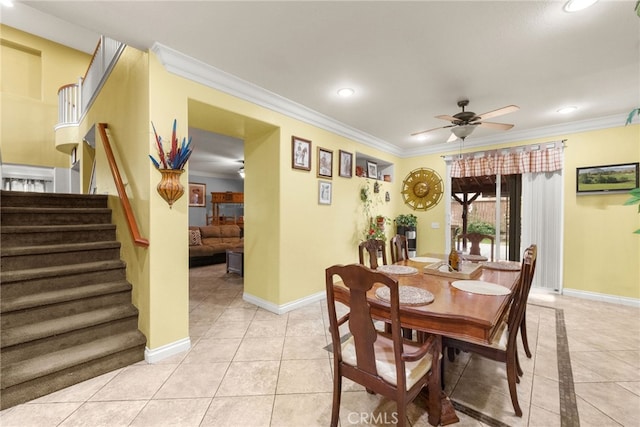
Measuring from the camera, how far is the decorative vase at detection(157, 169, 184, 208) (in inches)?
83.3

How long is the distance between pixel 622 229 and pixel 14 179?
10.7 m

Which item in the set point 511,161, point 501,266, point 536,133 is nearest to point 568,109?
point 536,133

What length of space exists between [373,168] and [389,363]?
384cm

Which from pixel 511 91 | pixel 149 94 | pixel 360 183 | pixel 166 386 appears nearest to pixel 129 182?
pixel 149 94

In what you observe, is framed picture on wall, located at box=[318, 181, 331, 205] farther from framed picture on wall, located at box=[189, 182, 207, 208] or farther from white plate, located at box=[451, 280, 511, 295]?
framed picture on wall, located at box=[189, 182, 207, 208]

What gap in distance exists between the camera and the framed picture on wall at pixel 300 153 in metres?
3.22

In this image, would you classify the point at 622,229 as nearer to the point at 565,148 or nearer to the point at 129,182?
the point at 565,148

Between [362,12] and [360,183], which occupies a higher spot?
[362,12]

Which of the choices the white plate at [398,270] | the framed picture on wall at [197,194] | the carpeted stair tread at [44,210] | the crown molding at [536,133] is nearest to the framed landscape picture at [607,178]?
the crown molding at [536,133]

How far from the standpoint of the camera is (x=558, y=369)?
80.7 inches

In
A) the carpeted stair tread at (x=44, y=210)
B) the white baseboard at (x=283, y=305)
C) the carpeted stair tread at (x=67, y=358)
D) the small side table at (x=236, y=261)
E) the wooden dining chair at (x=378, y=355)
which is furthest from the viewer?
the small side table at (x=236, y=261)

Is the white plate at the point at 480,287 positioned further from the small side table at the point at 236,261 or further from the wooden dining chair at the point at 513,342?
the small side table at the point at 236,261

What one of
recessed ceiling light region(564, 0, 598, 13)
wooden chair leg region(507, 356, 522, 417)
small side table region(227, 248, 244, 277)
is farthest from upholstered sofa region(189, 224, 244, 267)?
recessed ceiling light region(564, 0, 598, 13)

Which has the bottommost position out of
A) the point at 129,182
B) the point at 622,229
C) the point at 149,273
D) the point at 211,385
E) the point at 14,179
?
the point at 211,385
